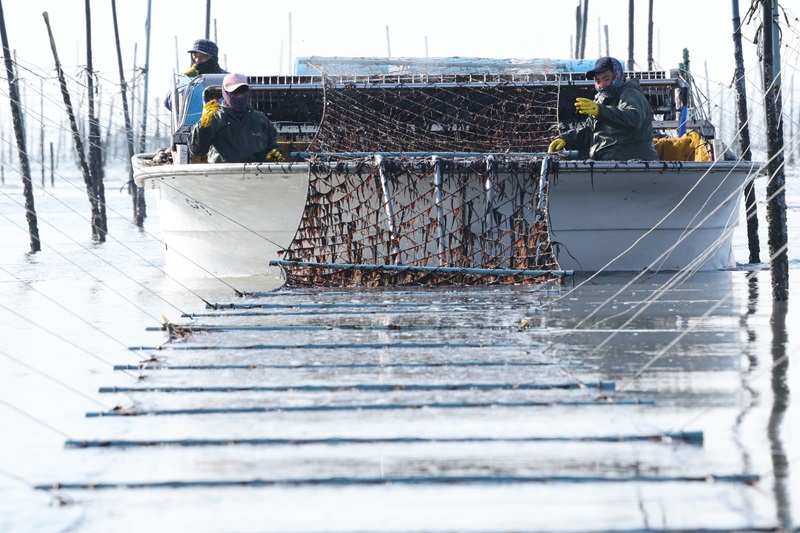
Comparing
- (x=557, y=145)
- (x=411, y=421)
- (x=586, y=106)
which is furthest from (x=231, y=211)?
(x=411, y=421)

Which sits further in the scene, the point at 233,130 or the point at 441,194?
the point at 233,130

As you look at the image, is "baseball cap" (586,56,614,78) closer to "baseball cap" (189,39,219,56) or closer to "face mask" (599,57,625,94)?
"face mask" (599,57,625,94)

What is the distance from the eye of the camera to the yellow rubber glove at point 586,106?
1113cm

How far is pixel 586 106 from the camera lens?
11.2 meters

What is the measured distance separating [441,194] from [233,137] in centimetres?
238

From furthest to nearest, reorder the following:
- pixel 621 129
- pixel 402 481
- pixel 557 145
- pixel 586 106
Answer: pixel 557 145 < pixel 621 129 < pixel 586 106 < pixel 402 481

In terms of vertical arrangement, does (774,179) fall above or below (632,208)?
above

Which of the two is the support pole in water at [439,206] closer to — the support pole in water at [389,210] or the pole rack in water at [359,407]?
the support pole in water at [389,210]

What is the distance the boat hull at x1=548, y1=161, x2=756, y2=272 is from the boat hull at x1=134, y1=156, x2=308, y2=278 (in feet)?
8.29

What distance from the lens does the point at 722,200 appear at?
12.0 m

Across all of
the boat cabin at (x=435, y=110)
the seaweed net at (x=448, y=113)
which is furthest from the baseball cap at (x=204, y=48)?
the seaweed net at (x=448, y=113)

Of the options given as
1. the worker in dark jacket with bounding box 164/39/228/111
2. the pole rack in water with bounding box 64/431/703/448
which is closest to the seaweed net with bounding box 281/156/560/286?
the worker in dark jacket with bounding box 164/39/228/111

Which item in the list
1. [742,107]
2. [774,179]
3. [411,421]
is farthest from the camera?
[742,107]

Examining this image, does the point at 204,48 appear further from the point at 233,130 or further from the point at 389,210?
the point at 389,210
